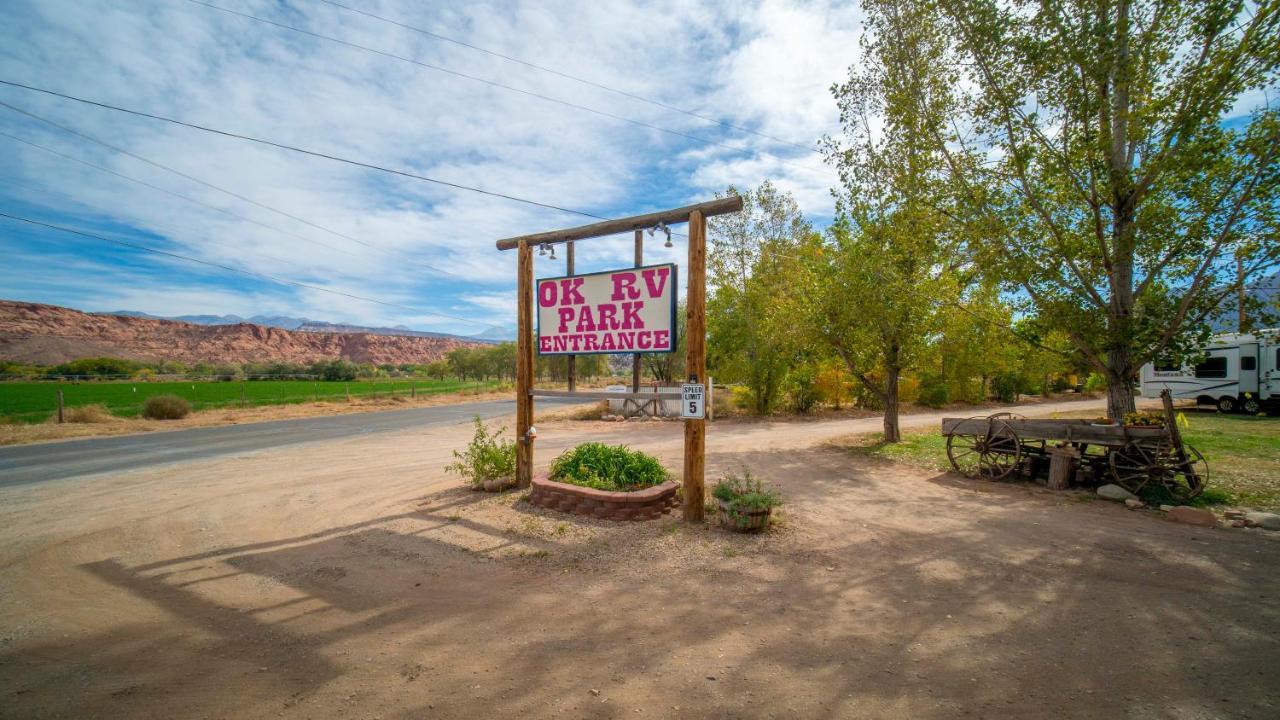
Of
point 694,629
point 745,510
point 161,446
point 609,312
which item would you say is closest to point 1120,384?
point 745,510

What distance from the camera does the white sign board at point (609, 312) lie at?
6684mm

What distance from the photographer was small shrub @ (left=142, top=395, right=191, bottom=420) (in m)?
21.6

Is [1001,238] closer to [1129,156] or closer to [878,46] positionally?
[1129,156]

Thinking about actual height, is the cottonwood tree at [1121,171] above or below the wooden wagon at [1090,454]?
above

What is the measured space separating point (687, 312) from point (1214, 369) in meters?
24.6

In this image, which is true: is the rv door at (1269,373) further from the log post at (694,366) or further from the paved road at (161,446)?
the paved road at (161,446)

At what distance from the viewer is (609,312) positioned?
7.10m

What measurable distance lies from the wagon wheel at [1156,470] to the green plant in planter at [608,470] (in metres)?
6.69

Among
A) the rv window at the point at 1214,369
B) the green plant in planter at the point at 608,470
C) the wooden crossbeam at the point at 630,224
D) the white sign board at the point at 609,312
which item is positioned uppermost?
the wooden crossbeam at the point at 630,224

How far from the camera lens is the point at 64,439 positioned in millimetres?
16234

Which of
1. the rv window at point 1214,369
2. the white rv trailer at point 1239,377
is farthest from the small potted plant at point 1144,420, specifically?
the rv window at point 1214,369

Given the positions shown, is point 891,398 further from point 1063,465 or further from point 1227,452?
point 1227,452

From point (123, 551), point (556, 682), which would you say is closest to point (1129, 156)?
point (556, 682)

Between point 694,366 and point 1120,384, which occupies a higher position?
point 694,366
